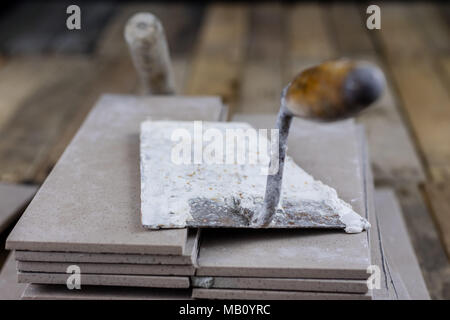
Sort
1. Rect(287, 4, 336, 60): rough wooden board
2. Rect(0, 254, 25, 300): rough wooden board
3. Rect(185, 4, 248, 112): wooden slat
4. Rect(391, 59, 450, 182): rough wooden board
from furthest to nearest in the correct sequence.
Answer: Rect(287, 4, 336, 60): rough wooden board
Rect(185, 4, 248, 112): wooden slat
Rect(391, 59, 450, 182): rough wooden board
Rect(0, 254, 25, 300): rough wooden board

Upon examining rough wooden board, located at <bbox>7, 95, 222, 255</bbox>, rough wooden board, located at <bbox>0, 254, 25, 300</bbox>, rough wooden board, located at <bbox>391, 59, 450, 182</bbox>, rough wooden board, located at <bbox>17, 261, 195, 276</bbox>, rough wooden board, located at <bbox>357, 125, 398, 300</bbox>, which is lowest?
rough wooden board, located at <bbox>391, 59, 450, 182</bbox>

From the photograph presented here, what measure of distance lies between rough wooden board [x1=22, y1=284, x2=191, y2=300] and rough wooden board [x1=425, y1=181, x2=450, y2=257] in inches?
28.1

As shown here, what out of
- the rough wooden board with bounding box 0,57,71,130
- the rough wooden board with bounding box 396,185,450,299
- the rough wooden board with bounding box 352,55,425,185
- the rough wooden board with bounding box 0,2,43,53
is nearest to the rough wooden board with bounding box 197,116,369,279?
the rough wooden board with bounding box 396,185,450,299

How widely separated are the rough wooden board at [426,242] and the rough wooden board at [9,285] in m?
0.86

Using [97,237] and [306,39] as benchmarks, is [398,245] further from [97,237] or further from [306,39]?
[306,39]

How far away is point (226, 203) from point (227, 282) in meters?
0.15

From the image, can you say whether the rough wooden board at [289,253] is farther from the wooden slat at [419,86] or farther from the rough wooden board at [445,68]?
the rough wooden board at [445,68]

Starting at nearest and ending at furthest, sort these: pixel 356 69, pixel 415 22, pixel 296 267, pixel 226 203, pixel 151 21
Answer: pixel 356 69 → pixel 296 267 → pixel 226 203 → pixel 151 21 → pixel 415 22

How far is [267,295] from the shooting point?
98cm

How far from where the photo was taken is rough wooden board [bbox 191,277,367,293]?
0.95 meters

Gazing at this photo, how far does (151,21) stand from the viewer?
1.50 meters

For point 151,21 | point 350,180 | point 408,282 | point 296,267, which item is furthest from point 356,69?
point 151,21

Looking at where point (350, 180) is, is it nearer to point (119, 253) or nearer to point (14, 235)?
point (119, 253)

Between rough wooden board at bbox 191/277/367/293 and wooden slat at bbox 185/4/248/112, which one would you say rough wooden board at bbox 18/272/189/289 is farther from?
wooden slat at bbox 185/4/248/112
